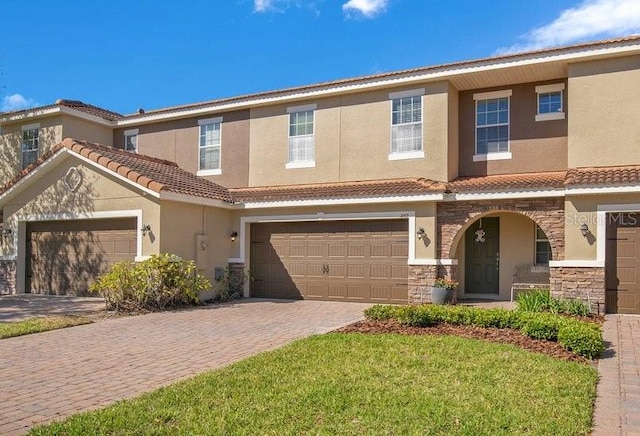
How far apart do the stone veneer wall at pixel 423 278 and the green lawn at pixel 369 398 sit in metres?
6.38

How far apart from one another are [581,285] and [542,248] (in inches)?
113

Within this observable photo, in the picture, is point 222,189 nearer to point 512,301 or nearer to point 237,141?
point 237,141

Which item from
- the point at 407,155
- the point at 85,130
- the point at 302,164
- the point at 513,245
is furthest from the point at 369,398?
the point at 85,130

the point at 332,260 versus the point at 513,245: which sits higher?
the point at 513,245

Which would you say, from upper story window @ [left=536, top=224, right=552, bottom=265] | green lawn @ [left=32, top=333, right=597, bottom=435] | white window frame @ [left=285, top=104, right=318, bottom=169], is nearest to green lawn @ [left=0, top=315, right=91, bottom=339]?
green lawn @ [left=32, top=333, right=597, bottom=435]

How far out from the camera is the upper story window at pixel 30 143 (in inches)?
791

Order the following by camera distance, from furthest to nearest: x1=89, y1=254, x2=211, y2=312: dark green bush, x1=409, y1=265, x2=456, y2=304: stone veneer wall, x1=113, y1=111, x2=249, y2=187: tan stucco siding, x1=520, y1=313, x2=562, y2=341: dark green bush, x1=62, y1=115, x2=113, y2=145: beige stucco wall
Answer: x1=62, y1=115, x2=113, y2=145: beige stucco wall
x1=113, y1=111, x2=249, y2=187: tan stucco siding
x1=409, y1=265, x2=456, y2=304: stone veneer wall
x1=89, y1=254, x2=211, y2=312: dark green bush
x1=520, y1=313, x2=562, y2=341: dark green bush

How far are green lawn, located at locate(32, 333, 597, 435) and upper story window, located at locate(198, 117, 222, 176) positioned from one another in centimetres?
1195

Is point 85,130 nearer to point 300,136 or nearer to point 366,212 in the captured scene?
point 300,136

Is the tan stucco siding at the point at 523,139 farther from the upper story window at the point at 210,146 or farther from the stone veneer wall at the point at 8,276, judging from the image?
the stone veneer wall at the point at 8,276

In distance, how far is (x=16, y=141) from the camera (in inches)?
815

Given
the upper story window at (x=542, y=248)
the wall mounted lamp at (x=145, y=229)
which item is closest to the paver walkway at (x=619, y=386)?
the upper story window at (x=542, y=248)

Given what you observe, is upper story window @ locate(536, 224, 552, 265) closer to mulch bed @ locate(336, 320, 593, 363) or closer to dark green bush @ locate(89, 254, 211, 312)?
mulch bed @ locate(336, 320, 593, 363)

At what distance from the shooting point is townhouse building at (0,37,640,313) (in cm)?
1338
